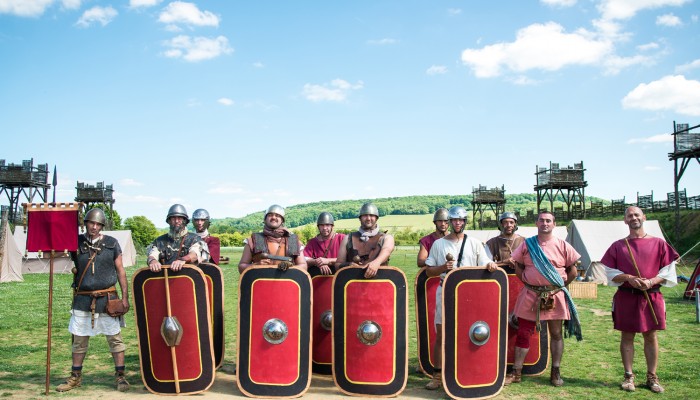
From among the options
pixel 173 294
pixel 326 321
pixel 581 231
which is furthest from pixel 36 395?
pixel 581 231

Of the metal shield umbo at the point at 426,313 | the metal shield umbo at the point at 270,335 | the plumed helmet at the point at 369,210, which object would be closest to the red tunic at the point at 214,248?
the metal shield umbo at the point at 270,335

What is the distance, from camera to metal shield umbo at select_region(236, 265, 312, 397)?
15.7 ft

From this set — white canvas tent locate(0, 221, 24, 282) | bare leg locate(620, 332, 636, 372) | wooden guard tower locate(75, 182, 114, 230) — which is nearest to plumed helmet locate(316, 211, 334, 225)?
bare leg locate(620, 332, 636, 372)

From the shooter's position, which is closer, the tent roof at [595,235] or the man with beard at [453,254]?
the man with beard at [453,254]

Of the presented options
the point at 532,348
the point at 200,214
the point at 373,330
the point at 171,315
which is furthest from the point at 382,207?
the point at 171,315

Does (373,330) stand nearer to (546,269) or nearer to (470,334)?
(470,334)

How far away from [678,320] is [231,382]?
824 cm

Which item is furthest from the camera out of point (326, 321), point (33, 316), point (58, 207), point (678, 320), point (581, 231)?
point (581, 231)

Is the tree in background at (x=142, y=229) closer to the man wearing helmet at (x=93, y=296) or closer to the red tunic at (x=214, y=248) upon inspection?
the red tunic at (x=214, y=248)

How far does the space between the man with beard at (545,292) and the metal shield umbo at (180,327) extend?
116 inches

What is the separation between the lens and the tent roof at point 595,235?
17312mm

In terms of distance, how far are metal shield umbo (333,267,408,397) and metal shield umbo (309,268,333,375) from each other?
0.64 metres

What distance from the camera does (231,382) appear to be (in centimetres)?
536

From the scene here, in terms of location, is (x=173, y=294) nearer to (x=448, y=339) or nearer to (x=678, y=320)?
(x=448, y=339)
